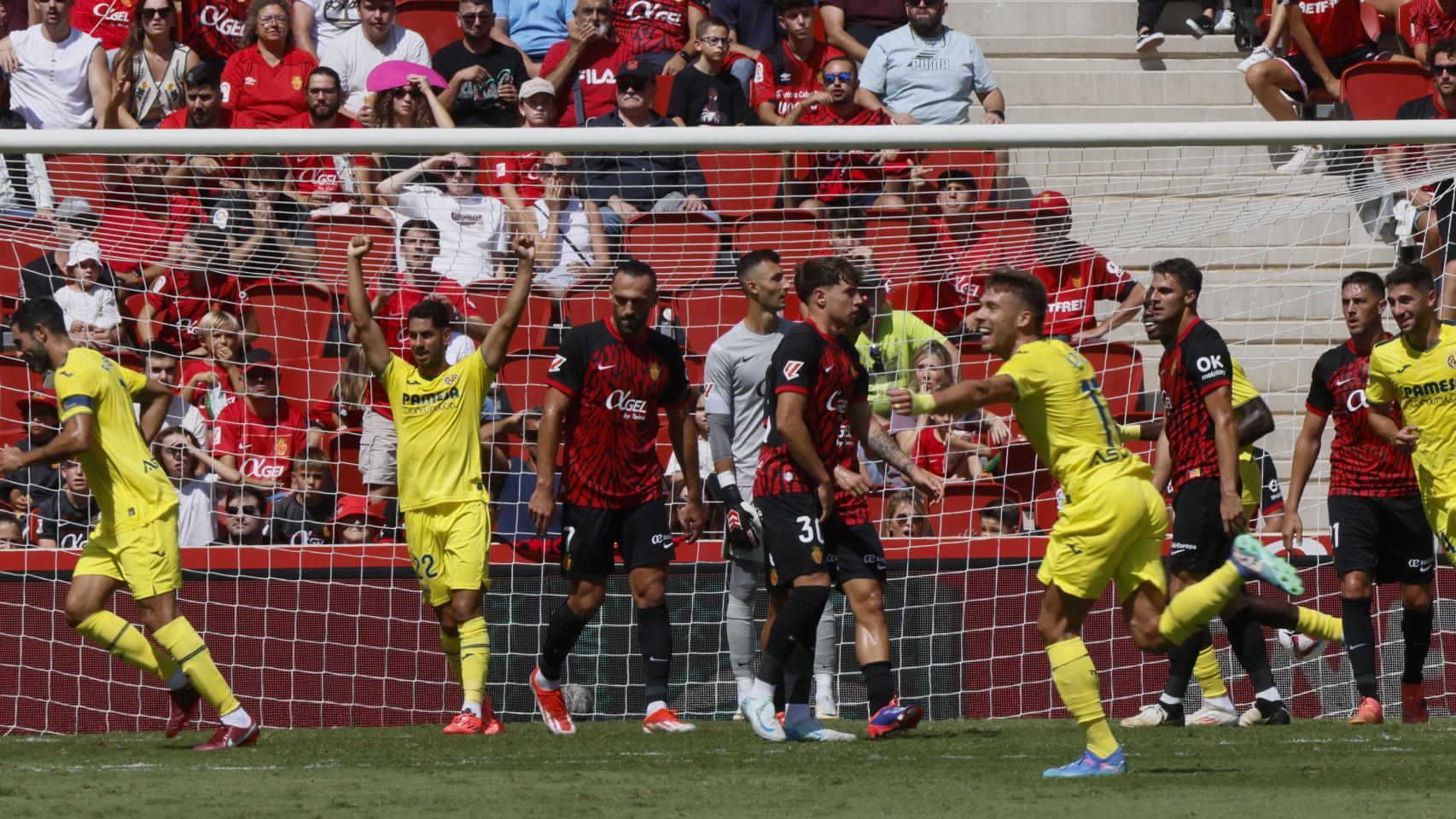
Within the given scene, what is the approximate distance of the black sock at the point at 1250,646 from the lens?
8281mm

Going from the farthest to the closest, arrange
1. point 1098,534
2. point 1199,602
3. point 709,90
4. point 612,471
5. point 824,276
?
point 709,90 < point 612,471 < point 824,276 < point 1098,534 < point 1199,602

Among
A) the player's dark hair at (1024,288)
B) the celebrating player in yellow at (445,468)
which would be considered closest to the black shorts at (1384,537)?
the player's dark hair at (1024,288)

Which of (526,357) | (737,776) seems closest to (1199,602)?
(737,776)

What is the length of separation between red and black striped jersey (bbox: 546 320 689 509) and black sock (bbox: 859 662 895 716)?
1348 millimetres

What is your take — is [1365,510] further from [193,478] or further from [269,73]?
[269,73]

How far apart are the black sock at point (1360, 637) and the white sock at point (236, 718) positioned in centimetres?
513

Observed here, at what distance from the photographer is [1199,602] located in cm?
593

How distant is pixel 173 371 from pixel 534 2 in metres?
5.21

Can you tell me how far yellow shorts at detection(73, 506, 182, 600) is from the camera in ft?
A: 24.4

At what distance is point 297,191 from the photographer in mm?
9641

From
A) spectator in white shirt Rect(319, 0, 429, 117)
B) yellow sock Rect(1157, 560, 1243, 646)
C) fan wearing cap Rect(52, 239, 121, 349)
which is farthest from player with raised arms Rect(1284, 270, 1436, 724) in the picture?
spectator in white shirt Rect(319, 0, 429, 117)

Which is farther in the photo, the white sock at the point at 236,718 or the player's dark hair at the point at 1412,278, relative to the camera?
the player's dark hair at the point at 1412,278

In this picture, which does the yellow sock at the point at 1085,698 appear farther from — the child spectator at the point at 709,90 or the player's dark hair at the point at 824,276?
the child spectator at the point at 709,90

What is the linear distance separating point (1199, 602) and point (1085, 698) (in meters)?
0.52
